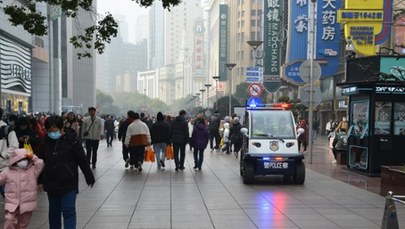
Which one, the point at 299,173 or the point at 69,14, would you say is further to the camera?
the point at 299,173

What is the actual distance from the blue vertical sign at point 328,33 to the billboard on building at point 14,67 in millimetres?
27016

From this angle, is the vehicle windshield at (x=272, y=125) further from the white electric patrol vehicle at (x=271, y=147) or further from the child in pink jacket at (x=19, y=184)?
the child in pink jacket at (x=19, y=184)

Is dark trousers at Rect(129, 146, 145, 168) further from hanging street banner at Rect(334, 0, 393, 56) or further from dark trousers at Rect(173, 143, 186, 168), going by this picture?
hanging street banner at Rect(334, 0, 393, 56)

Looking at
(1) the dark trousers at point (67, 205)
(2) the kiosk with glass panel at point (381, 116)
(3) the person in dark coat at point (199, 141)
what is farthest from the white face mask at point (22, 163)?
(2) the kiosk with glass panel at point (381, 116)

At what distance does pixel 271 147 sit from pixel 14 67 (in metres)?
39.3

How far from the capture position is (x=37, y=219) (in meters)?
7.92

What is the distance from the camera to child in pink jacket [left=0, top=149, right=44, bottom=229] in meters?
5.87

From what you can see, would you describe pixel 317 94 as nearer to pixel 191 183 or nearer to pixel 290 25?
pixel 191 183

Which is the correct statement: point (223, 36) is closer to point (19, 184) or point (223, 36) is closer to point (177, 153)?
point (177, 153)

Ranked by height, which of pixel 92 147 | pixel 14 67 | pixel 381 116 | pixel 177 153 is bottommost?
pixel 177 153

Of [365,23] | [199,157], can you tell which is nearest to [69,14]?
[199,157]

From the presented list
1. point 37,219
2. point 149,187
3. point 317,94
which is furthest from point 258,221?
point 317,94

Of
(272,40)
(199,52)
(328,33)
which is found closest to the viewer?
(328,33)

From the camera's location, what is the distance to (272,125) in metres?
12.8
